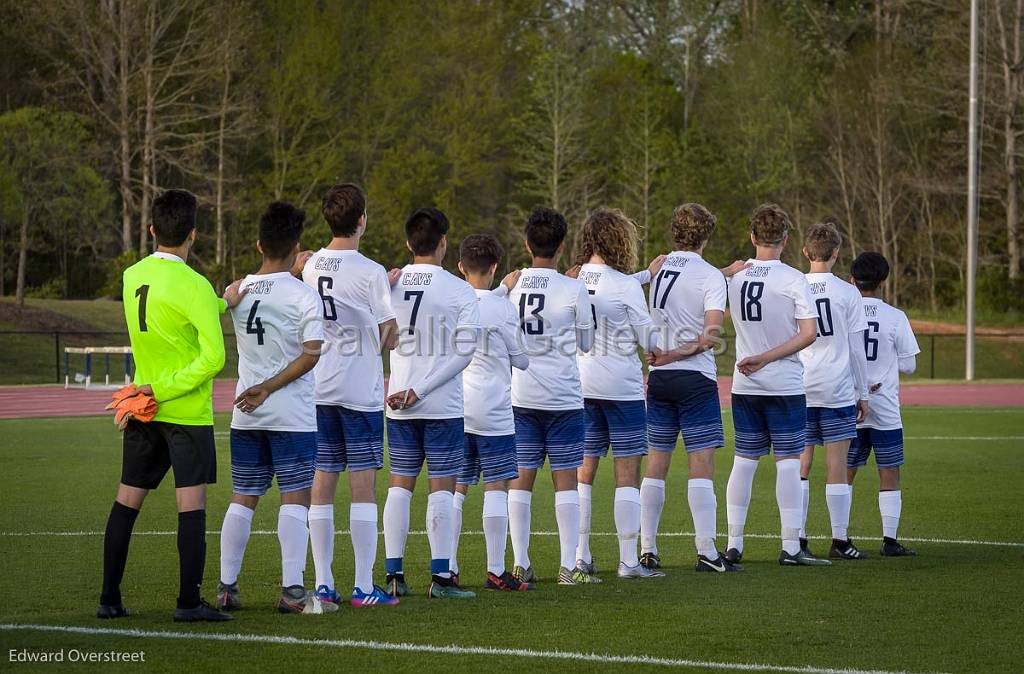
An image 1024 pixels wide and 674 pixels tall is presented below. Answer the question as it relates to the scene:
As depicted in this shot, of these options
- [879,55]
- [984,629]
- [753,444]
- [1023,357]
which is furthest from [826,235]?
[879,55]

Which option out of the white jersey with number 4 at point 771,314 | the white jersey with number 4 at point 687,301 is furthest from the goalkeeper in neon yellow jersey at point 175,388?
the white jersey with number 4 at point 771,314

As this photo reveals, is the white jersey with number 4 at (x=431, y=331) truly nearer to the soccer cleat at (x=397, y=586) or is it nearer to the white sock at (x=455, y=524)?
the white sock at (x=455, y=524)

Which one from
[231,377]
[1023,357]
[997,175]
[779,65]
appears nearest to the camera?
[231,377]

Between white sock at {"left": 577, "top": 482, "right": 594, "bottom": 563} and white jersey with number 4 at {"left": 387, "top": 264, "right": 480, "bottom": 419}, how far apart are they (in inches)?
50.5

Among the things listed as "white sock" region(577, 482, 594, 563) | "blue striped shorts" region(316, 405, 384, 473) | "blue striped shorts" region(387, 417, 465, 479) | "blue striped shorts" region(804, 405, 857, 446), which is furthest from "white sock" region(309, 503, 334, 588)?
"blue striped shorts" region(804, 405, 857, 446)

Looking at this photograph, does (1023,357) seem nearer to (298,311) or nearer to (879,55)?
(879,55)

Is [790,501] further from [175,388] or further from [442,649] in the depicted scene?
[175,388]

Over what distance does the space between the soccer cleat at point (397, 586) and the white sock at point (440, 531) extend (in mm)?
184

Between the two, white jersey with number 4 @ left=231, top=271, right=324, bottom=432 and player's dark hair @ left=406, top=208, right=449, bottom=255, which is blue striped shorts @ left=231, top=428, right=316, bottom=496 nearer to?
white jersey with number 4 @ left=231, top=271, right=324, bottom=432

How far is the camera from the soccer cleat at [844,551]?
938 cm

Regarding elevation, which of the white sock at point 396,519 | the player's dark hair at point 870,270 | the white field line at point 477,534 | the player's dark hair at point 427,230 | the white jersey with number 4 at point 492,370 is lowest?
the white field line at point 477,534

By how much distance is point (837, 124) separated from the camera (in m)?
51.7

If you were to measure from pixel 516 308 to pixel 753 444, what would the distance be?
199 centimetres

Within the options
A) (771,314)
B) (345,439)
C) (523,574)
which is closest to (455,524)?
(523,574)
